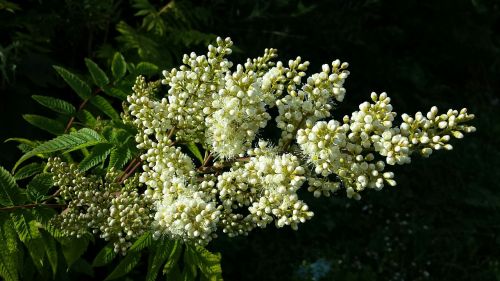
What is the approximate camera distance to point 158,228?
2350 millimetres

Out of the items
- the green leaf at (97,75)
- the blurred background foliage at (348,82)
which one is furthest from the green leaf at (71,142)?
the blurred background foliage at (348,82)

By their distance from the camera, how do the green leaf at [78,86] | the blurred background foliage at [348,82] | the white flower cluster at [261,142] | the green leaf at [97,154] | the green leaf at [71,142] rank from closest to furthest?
the white flower cluster at [261,142]
the green leaf at [71,142]
the green leaf at [97,154]
the green leaf at [78,86]
the blurred background foliage at [348,82]

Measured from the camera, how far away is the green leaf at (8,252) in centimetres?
249

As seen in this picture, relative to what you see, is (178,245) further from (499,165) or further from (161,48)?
(499,165)

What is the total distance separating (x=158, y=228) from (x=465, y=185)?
16.6ft

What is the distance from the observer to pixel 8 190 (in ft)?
8.54

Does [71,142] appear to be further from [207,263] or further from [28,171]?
[207,263]

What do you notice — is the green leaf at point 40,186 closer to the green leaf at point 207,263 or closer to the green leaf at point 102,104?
the green leaf at point 102,104

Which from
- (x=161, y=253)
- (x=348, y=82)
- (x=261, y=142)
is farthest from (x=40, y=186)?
(x=348, y=82)

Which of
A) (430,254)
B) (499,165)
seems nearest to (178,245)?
(430,254)

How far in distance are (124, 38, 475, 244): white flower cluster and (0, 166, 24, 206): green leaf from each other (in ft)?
2.13

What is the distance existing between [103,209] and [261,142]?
27.2 inches

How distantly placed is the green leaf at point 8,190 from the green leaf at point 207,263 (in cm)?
84

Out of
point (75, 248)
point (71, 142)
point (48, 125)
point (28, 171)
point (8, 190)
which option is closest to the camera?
point (71, 142)
